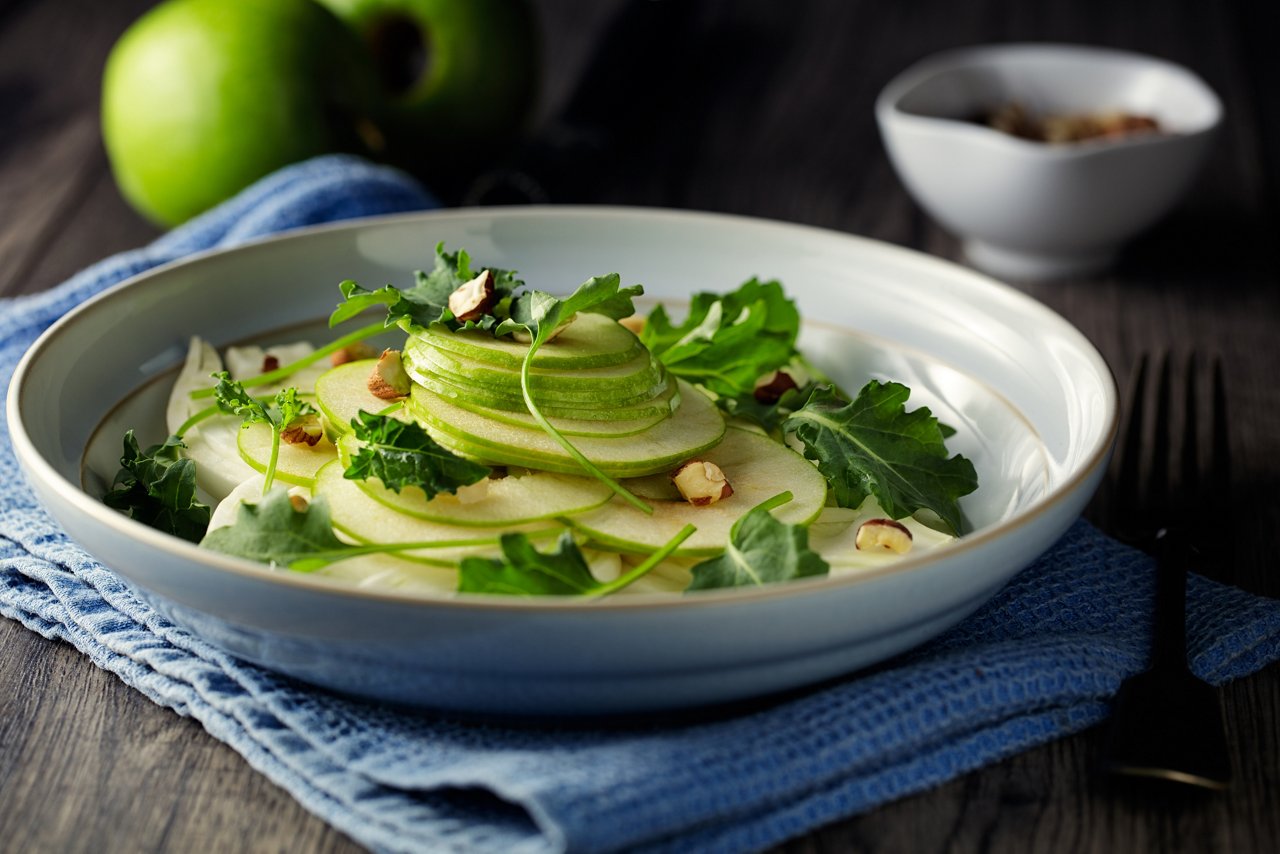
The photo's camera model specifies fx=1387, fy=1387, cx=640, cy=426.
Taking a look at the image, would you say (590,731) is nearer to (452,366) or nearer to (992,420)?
(452,366)

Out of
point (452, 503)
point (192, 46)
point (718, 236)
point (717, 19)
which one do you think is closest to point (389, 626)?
point (452, 503)

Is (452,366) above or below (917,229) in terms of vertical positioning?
above

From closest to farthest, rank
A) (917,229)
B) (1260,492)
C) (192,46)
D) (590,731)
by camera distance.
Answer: (590,731), (1260,492), (192,46), (917,229)

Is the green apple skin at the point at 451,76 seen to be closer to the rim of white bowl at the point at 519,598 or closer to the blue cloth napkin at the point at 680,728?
the rim of white bowl at the point at 519,598

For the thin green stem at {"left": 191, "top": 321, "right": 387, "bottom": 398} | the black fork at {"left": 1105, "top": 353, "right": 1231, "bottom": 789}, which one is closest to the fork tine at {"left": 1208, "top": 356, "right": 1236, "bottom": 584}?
the black fork at {"left": 1105, "top": 353, "right": 1231, "bottom": 789}

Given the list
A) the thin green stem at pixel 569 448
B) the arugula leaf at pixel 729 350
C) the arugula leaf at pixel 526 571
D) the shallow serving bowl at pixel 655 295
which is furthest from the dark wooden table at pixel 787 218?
the arugula leaf at pixel 729 350

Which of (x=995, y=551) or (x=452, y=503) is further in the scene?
(x=452, y=503)

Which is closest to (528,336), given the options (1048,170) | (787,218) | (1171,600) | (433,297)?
(433,297)
